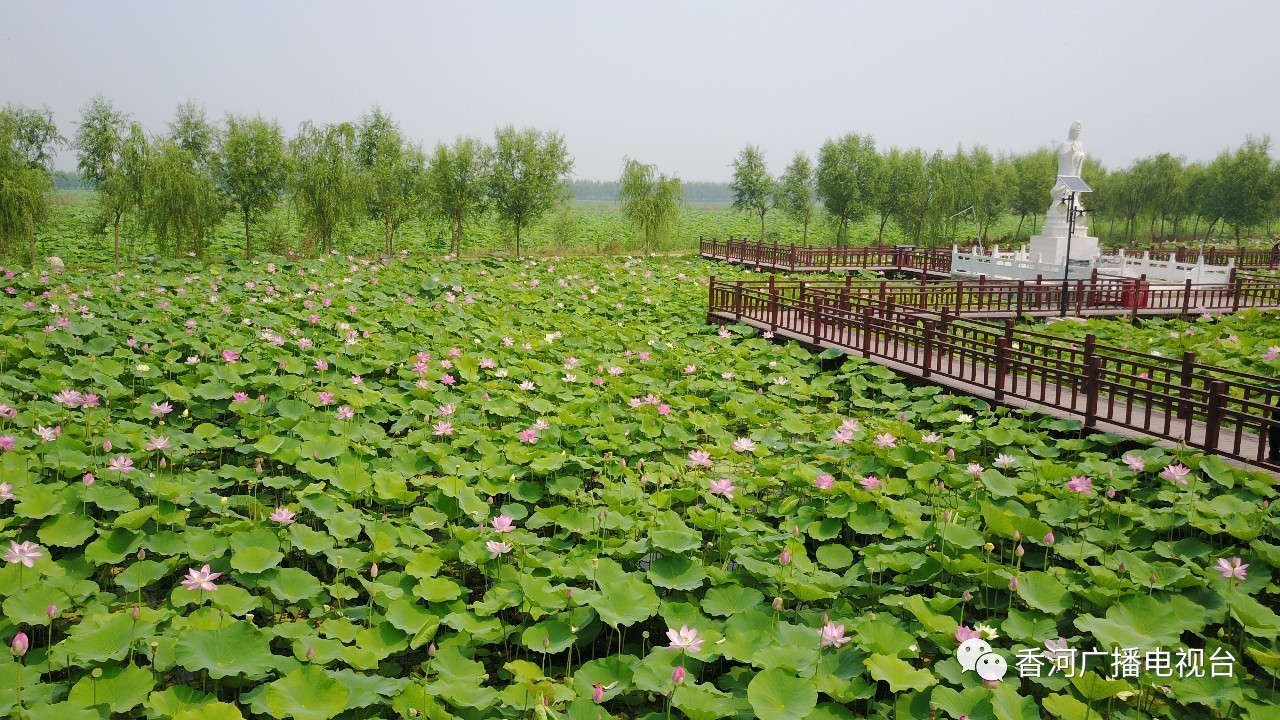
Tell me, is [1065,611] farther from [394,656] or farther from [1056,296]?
[1056,296]

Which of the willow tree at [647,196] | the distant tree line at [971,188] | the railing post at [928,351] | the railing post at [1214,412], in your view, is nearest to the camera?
the railing post at [1214,412]

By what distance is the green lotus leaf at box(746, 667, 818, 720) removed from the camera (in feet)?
8.70

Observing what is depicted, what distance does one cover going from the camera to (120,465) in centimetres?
452

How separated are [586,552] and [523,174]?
1888 centimetres

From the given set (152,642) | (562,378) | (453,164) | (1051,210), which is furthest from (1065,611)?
(453,164)

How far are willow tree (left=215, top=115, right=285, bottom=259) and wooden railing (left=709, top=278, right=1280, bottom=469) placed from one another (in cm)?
1240

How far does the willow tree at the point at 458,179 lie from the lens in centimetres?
2131

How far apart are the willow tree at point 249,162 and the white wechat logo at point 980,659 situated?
Result: 1831 cm

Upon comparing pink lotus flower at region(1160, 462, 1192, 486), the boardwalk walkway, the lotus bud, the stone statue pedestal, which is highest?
the stone statue pedestal

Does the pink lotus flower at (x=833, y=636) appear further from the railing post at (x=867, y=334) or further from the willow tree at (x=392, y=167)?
the willow tree at (x=392, y=167)

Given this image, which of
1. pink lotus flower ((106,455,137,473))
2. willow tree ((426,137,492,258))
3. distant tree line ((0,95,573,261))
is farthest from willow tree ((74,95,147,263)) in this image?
pink lotus flower ((106,455,137,473))

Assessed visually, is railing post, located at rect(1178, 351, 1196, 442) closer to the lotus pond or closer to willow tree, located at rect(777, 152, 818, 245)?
the lotus pond

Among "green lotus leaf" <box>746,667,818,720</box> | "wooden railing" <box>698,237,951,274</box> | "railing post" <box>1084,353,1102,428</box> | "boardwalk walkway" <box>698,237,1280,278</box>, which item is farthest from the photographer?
"wooden railing" <box>698,237,951,274</box>

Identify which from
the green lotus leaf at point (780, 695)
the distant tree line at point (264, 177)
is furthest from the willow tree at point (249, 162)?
the green lotus leaf at point (780, 695)
